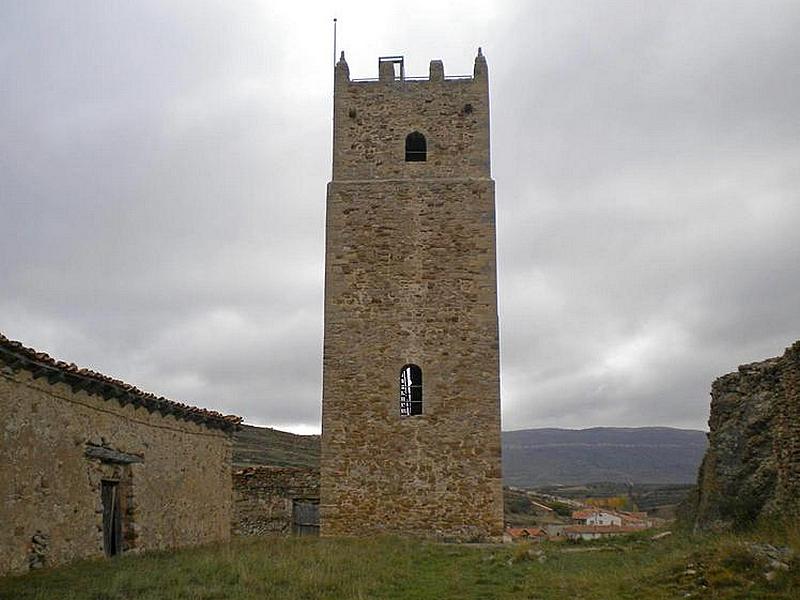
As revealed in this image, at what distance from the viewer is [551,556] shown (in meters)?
13.6

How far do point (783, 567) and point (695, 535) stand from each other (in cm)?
444

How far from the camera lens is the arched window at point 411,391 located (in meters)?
18.5

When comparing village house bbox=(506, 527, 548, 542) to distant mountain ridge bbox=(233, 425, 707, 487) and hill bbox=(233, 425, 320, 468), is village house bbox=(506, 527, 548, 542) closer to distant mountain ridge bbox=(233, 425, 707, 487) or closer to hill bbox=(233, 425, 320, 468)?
hill bbox=(233, 425, 320, 468)

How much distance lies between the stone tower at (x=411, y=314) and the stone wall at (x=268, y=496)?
7.95 feet

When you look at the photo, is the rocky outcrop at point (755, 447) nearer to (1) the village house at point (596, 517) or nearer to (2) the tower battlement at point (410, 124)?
(2) the tower battlement at point (410, 124)

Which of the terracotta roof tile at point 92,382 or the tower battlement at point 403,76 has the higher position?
the tower battlement at point 403,76

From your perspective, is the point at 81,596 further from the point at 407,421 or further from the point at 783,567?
the point at 407,421

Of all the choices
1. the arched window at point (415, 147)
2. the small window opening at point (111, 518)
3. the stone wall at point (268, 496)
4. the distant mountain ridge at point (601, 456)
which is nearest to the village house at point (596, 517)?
the stone wall at point (268, 496)

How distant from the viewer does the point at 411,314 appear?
1847 centimetres

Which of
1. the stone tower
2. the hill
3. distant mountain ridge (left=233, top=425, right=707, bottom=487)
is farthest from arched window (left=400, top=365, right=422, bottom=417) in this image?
distant mountain ridge (left=233, top=425, right=707, bottom=487)

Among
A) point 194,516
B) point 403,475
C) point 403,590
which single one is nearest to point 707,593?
point 403,590

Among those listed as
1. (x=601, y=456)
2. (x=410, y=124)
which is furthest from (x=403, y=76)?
(x=601, y=456)

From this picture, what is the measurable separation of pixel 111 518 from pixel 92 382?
8.69 ft

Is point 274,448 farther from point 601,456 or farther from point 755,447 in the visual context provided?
point 601,456
